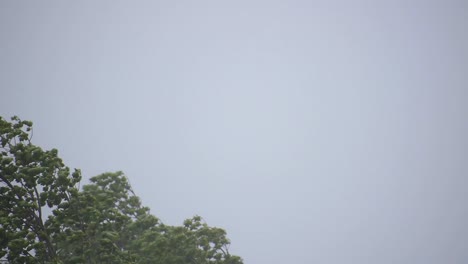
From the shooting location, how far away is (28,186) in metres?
12.1

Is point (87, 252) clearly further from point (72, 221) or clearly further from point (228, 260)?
point (228, 260)

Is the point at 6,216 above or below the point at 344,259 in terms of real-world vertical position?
below

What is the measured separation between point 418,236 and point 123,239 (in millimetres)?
199101

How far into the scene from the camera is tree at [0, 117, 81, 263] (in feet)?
38.2

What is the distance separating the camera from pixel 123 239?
19.0 metres

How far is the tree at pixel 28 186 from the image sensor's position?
458 inches

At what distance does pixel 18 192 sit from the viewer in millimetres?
12031

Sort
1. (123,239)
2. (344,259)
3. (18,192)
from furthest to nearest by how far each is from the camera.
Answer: (344,259) → (123,239) → (18,192)

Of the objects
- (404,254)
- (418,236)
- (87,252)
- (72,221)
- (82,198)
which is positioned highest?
(418,236)

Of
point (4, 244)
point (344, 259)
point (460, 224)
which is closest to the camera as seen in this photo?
point (4, 244)

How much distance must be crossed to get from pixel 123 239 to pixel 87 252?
701cm

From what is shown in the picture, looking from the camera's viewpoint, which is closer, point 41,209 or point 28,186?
point 28,186

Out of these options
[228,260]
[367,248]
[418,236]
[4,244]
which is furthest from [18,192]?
[418,236]

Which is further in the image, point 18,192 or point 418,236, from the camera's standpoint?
point 418,236
